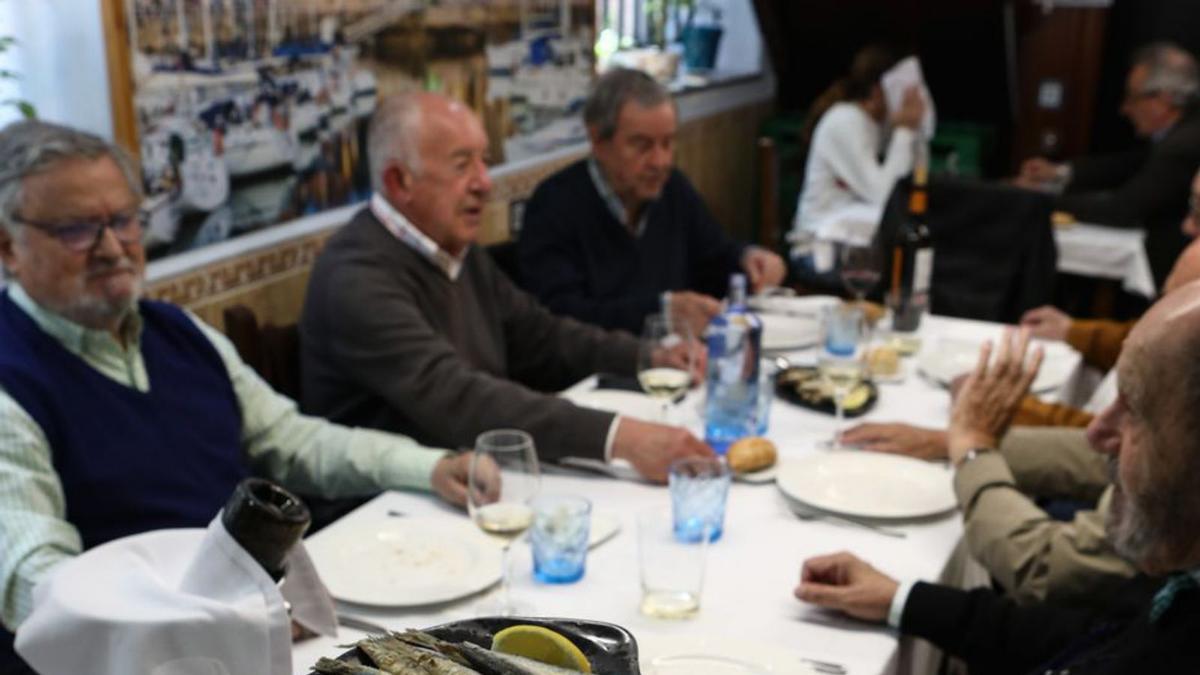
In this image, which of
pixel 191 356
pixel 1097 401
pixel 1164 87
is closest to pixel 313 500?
pixel 191 356

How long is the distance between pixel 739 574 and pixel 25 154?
3.96 ft

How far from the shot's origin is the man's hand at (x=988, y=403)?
6.54 feet

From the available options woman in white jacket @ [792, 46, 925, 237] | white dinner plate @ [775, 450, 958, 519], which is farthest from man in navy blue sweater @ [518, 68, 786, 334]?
woman in white jacket @ [792, 46, 925, 237]

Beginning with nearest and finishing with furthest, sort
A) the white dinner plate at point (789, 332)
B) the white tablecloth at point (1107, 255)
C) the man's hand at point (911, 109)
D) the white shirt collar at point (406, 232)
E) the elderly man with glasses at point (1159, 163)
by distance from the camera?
the white shirt collar at point (406, 232)
the white dinner plate at point (789, 332)
the white tablecloth at point (1107, 255)
the elderly man with glasses at point (1159, 163)
the man's hand at point (911, 109)

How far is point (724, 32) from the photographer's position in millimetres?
6312

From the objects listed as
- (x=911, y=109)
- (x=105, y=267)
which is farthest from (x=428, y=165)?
(x=911, y=109)

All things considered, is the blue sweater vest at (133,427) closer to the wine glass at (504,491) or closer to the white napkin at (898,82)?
the wine glass at (504,491)

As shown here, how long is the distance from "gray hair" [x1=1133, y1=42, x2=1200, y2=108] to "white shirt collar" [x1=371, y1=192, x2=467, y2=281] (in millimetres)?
3448

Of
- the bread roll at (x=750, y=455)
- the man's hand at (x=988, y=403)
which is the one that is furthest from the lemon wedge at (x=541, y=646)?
the man's hand at (x=988, y=403)

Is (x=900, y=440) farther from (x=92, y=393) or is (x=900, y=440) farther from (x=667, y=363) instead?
(x=92, y=393)

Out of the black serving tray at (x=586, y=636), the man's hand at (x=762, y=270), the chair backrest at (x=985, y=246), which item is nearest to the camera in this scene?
the black serving tray at (x=586, y=636)

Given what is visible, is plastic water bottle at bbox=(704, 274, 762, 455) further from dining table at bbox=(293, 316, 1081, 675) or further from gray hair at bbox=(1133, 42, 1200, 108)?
gray hair at bbox=(1133, 42, 1200, 108)

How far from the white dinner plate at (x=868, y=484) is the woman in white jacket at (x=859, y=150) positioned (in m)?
2.83

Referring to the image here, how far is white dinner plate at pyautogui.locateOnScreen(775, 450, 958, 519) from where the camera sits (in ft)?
6.07
